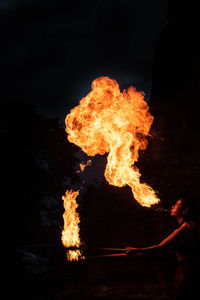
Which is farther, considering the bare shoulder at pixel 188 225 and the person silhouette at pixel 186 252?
the bare shoulder at pixel 188 225

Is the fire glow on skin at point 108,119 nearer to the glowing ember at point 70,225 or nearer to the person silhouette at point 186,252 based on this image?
the glowing ember at point 70,225

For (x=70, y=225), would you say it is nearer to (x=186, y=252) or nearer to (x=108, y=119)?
(x=186, y=252)

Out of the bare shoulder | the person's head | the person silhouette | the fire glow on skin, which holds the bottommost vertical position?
the person silhouette

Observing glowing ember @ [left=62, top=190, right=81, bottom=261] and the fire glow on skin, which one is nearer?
glowing ember @ [left=62, top=190, right=81, bottom=261]

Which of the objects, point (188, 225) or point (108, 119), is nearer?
point (188, 225)

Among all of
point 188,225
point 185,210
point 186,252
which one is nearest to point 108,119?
point 185,210

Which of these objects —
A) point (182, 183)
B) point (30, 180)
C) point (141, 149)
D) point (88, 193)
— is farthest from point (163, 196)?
point (88, 193)

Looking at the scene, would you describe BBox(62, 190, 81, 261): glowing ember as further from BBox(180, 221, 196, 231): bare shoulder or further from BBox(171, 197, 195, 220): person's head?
BBox(180, 221, 196, 231): bare shoulder

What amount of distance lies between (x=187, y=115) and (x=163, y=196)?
2876 mm

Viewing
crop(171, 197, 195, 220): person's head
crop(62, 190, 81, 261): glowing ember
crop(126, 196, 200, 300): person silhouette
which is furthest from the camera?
crop(62, 190, 81, 261): glowing ember

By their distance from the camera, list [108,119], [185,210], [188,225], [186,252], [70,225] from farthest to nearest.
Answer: [108,119], [70,225], [185,210], [188,225], [186,252]

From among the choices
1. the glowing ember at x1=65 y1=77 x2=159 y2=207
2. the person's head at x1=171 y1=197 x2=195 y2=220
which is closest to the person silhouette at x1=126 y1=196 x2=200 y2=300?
the person's head at x1=171 y1=197 x2=195 y2=220

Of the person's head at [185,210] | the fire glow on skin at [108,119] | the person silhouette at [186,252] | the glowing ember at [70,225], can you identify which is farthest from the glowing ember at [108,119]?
the person silhouette at [186,252]

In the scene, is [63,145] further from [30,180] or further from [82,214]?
[82,214]
